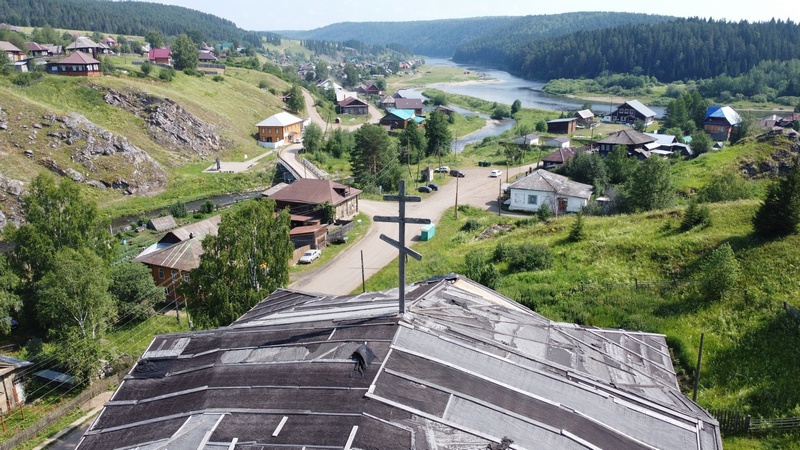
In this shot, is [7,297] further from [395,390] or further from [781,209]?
[781,209]

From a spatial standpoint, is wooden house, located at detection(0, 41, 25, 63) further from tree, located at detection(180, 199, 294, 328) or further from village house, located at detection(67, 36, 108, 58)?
tree, located at detection(180, 199, 294, 328)

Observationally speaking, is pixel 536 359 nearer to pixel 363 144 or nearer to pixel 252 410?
pixel 252 410

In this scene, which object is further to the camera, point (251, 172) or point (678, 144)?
point (678, 144)

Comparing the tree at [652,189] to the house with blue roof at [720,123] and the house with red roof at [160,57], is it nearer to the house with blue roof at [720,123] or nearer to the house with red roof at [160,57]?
the house with blue roof at [720,123]

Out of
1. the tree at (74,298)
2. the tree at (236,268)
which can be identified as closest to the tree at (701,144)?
the tree at (236,268)

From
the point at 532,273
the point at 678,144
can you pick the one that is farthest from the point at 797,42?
the point at 532,273
